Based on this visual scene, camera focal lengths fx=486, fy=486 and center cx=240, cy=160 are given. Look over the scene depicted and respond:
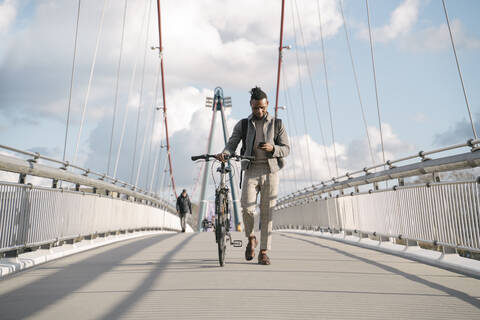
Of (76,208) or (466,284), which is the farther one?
(76,208)

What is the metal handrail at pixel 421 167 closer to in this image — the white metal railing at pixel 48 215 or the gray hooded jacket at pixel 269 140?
the gray hooded jacket at pixel 269 140

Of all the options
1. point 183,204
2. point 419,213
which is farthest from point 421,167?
point 183,204

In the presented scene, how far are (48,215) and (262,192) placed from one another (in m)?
2.59

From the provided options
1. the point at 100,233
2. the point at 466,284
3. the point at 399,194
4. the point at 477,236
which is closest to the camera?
the point at 466,284

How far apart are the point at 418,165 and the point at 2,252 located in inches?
178

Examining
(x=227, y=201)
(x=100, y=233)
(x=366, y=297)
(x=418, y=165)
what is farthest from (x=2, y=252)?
(x=418, y=165)

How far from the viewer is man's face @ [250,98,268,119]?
17.5ft

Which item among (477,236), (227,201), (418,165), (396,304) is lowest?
(396,304)

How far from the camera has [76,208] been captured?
22.8ft

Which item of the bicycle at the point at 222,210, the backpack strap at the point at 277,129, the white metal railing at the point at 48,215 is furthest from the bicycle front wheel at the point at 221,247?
the white metal railing at the point at 48,215

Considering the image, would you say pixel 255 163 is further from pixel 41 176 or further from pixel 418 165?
pixel 41 176

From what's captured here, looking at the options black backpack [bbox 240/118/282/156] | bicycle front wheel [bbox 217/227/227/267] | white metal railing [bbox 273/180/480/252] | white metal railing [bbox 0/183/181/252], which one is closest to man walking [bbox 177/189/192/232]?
white metal railing [bbox 0/183/181/252]

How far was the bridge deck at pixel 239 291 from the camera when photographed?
278cm

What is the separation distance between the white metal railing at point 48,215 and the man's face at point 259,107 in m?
2.57
